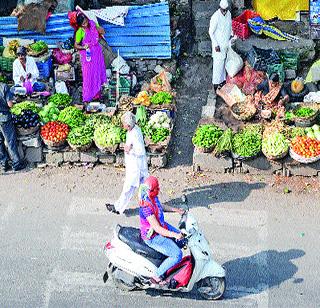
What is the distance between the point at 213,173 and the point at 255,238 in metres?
1.84

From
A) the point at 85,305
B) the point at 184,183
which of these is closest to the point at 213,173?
the point at 184,183

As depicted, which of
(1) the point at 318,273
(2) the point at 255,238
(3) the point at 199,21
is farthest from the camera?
(3) the point at 199,21

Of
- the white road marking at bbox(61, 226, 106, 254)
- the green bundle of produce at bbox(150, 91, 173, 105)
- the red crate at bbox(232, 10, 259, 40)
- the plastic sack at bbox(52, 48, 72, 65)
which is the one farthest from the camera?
the red crate at bbox(232, 10, 259, 40)

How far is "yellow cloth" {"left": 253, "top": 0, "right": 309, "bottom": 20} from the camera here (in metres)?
17.0

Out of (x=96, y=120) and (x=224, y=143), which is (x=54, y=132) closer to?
(x=96, y=120)

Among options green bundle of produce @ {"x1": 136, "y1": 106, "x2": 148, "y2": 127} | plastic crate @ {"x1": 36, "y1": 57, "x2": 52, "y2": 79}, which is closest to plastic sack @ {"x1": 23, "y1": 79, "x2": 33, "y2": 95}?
plastic crate @ {"x1": 36, "y1": 57, "x2": 52, "y2": 79}

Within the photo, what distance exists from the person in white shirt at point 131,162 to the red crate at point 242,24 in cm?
514

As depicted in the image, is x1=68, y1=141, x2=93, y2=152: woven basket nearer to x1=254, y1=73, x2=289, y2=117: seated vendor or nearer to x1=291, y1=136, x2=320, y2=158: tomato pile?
x1=254, y1=73, x2=289, y2=117: seated vendor

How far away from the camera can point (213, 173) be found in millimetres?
13453

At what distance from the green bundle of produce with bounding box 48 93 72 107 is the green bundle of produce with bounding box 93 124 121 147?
126cm

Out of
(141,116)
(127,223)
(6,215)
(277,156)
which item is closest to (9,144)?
(6,215)

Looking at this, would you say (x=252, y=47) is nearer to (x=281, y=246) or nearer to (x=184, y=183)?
(x=184, y=183)

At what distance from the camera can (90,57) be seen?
1520 centimetres

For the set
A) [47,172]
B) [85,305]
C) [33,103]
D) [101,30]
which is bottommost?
[85,305]
